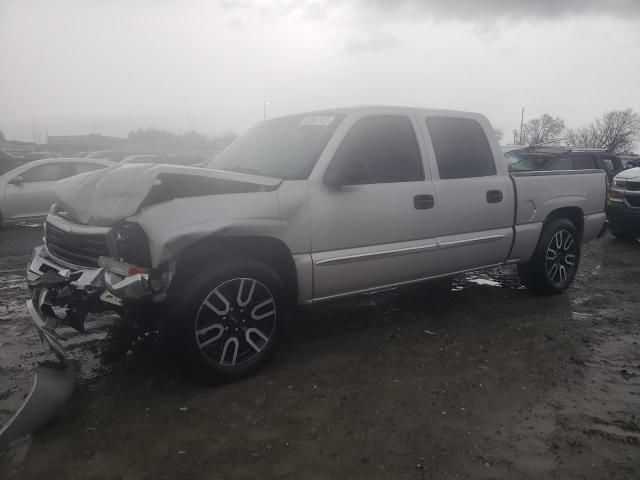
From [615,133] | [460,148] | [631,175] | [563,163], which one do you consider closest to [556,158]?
[563,163]

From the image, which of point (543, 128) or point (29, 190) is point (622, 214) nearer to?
point (29, 190)

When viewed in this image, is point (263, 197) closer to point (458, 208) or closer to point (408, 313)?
point (458, 208)

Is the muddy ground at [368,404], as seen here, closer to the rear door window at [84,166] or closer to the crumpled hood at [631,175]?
the crumpled hood at [631,175]

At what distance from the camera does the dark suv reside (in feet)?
29.1

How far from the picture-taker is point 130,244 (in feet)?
9.78

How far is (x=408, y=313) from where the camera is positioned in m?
4.91

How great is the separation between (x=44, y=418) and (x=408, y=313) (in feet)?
10.6

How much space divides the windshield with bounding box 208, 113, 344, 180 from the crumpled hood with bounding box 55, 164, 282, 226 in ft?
1.52

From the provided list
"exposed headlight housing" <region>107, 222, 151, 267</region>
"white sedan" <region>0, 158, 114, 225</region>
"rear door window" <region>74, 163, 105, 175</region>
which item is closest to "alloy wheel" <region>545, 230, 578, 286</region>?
"exposed headlight housing" <region>107, 222, 151, 267</region>

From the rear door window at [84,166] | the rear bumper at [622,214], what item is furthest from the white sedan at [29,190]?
the rear bumper at [622,214]

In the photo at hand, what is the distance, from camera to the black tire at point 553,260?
521 centimetres

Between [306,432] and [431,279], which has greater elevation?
[431,279]

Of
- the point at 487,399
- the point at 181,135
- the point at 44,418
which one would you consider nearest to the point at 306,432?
the point at 487,399

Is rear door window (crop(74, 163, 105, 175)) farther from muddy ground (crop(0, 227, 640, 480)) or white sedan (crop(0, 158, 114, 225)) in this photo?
muddy ground (crop(0, 227, 640, 480))
